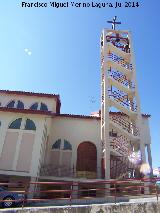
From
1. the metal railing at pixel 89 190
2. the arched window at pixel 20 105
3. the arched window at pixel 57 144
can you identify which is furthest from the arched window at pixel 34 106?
the metal railing at pixel 89 190

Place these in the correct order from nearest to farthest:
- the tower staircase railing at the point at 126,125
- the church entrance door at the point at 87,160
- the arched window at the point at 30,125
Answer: the arched window at the point at 30,125 → the church entrance door at the point at 87,160 → the tower staircase railing at the point at 126,125

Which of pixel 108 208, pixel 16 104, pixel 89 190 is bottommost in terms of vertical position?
pixel 108 208

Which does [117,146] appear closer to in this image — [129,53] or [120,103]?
[120,103]

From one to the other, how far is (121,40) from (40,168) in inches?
639

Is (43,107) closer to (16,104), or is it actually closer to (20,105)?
(20,105)

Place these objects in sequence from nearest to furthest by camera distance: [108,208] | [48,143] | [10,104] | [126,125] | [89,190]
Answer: [108,208]
[89,190]
[48,143]
[126,125]
[10,104]

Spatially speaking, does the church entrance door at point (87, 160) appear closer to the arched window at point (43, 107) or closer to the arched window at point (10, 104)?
the arched window at point (43, 107)

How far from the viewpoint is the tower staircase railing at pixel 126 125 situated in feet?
74.9

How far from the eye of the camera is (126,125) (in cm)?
Result: 2394

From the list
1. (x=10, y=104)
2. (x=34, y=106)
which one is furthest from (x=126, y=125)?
(x=10, y=104)

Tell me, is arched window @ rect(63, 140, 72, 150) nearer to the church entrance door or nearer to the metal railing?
the church entrance door

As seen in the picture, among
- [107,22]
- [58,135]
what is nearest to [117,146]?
[58,135]

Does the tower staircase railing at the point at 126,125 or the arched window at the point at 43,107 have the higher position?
the arched window at the point at 43,107

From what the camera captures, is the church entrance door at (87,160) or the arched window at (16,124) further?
the church entrance door at (87,160)
